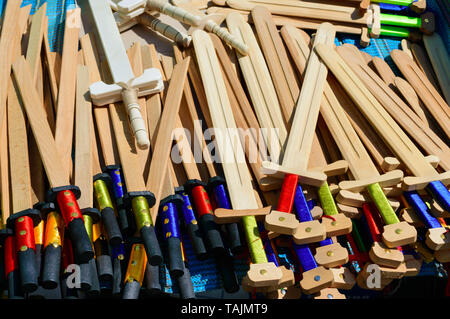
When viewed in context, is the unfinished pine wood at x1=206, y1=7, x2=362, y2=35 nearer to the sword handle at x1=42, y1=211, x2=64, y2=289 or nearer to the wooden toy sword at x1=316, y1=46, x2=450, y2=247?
the wooden toy sword at x1=316, y1=46, x2=450, y2=247

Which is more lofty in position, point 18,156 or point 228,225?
point 18,156

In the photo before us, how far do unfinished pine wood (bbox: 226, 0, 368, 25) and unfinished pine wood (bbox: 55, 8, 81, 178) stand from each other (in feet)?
3.56

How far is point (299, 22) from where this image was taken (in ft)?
11.6

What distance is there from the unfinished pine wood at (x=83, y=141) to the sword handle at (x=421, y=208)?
147 centimetres

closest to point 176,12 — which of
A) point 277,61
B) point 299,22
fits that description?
point 277,61

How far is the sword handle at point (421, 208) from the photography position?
7.34 ft

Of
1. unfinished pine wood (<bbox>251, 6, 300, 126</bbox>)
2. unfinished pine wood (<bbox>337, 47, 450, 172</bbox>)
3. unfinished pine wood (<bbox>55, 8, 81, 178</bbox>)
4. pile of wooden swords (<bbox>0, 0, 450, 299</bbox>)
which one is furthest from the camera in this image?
unfinished pine wood (<bbox>251, 6, 300, 126</bbox>)

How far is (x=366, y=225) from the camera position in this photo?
7.82 ft

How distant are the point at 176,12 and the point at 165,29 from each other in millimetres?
133

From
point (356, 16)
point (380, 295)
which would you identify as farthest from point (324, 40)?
point (380, 295)

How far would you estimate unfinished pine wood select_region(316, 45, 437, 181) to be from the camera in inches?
98.7

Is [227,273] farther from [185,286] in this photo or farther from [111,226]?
[111,226]

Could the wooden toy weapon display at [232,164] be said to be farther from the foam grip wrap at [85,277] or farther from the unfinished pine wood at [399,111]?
the unfinished pine wood at [399,111]

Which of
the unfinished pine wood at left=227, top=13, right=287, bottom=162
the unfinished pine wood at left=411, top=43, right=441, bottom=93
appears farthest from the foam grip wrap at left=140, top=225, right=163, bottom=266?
the unfinished pine wood at left=411, top=43, right=441, bottom=93
